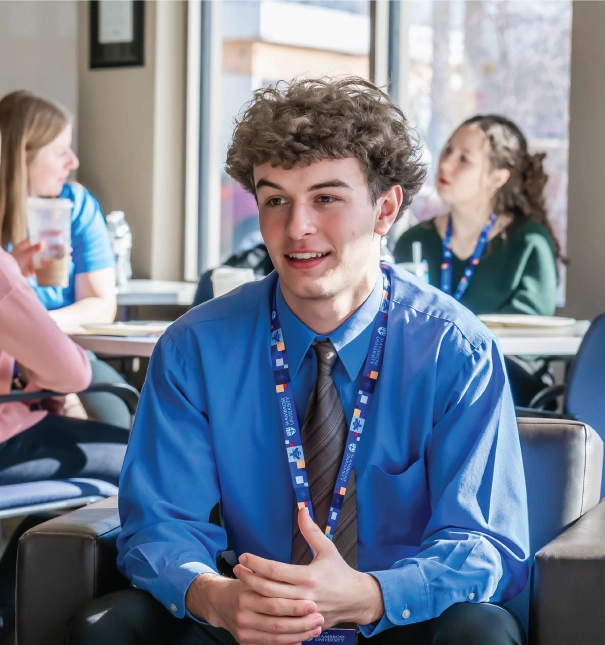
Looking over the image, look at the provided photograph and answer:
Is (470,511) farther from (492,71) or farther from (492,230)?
(492,71)

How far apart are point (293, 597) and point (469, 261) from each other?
2.48 meters

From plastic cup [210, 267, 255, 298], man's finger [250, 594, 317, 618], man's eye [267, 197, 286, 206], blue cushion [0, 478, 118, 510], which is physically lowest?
blue cushion [0, 478, 118, 510]

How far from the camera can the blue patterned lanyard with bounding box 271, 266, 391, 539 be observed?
64.9 inches

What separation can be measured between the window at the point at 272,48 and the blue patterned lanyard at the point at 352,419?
111 inches

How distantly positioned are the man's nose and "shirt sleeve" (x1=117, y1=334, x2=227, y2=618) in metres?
0.27

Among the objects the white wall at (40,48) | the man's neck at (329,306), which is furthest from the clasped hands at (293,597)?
the white wall at (40,48)

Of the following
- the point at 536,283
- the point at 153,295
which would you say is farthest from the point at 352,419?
the point at 153,295

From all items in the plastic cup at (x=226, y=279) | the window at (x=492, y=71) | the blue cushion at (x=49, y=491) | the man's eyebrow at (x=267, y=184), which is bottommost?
the blue cushion at (x=49, y=491)

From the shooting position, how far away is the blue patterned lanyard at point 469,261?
3750 millimetres

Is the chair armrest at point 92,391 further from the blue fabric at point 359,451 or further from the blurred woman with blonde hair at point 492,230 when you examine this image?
the blurred woman with blonde hair at point 492,230

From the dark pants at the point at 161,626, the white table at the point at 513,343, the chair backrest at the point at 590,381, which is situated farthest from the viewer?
the white table at the point at 513,343

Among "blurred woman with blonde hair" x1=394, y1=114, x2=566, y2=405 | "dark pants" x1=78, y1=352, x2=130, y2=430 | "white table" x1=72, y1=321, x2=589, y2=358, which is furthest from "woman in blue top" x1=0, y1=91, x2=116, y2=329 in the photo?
"blurred woman with blonde hair" x1=394, y1=114, x2=566, y2=405

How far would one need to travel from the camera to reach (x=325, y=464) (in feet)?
5.49

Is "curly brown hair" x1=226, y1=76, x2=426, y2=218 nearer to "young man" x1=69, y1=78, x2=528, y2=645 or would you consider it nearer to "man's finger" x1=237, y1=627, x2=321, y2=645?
"young man" x1=69, y1=78, x2=528, y2=645
